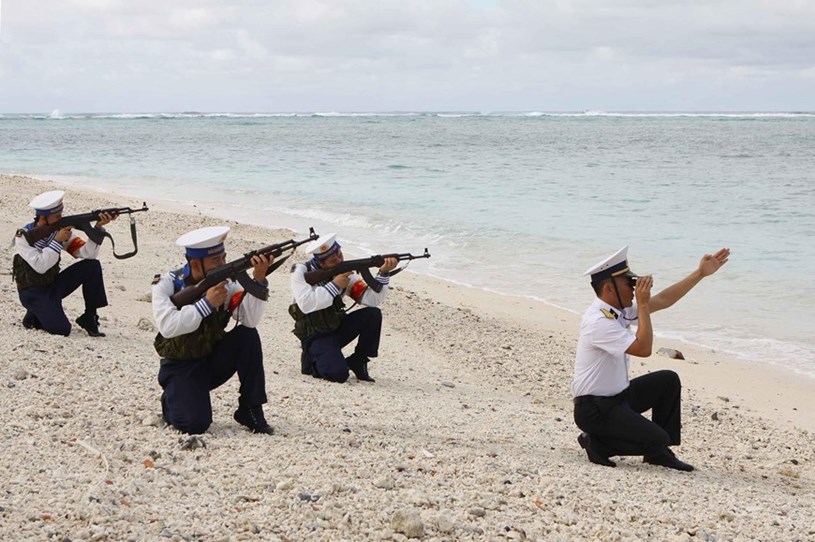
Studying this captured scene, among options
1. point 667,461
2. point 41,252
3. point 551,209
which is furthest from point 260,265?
point 551,209

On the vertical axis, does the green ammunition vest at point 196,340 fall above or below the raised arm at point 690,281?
below

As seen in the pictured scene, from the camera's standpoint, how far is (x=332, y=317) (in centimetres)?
811

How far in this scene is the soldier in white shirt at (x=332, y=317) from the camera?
783 cm

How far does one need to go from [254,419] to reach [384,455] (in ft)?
3.05

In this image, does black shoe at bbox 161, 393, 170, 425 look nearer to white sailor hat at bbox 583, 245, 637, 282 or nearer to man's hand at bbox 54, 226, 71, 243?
white sailor hat at bbox 583, 245, 637, 282

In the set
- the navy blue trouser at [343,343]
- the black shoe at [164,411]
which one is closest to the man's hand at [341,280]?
the navy blue trouser at [343,343]

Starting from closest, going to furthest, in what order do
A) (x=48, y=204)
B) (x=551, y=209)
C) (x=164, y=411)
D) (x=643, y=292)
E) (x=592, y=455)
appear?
(x=643, y=292) → (x=164, y=411) → (x=592, y=455) → (x=48, y=204) → (x=551, y=209)

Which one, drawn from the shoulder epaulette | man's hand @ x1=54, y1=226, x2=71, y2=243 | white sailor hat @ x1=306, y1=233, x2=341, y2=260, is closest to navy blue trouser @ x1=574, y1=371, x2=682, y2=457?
the shoulder epaulette

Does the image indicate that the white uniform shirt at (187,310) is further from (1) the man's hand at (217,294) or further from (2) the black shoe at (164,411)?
(2) the black shoe at (164,411)

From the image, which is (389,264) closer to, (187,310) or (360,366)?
(360,366)

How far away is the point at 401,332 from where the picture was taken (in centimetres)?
1041

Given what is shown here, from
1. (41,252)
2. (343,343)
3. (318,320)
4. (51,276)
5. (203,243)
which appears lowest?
(343,343)

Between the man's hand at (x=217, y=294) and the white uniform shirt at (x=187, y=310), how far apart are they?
3cm

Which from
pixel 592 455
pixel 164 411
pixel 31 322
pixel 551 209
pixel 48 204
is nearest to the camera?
pixel 164 411
